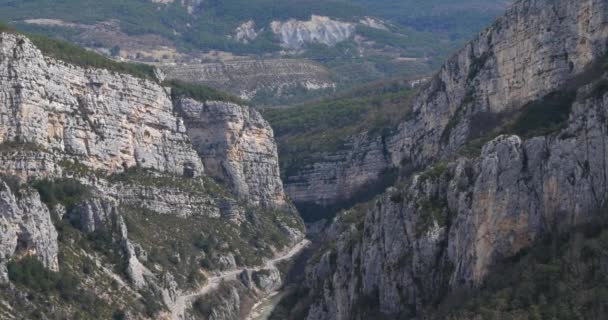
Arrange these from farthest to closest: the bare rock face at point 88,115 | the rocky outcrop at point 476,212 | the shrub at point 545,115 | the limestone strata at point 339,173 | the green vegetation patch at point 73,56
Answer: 1. the limestone strata at point 339,173
2. the green vegetation patch at point 73,56
3. the bare rock face at point 88,115
4. the shrub at point 545,115
5. the rocky outcrop at point 476,212

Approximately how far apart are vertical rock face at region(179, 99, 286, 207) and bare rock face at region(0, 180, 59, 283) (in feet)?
135

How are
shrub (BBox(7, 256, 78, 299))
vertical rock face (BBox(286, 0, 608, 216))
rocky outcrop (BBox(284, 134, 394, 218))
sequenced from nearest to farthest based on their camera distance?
shrub (BBox(7, 256, 78, 299)) → vertical rock face (BBox(286, 0, 608, 216)) → rocky outcrop (BBox(284, 134, 394, 218))

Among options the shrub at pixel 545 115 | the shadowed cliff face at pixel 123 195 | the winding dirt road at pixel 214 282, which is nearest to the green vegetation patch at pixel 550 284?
the shrub at pixel 545 115

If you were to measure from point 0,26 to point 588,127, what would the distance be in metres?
56.4

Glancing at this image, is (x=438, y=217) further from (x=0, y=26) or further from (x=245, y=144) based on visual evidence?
(x=245, y=144)

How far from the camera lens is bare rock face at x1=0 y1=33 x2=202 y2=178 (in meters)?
146

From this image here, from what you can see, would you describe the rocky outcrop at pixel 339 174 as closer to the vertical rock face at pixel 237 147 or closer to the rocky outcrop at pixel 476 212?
the vertical rock face at pixel 237 147

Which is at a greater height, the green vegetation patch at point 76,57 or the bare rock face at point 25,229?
the green vegetation patch at point 76,57

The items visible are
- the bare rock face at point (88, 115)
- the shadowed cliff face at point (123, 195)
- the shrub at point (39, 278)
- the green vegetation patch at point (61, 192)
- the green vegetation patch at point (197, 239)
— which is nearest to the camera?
the shrub at point (39, 278)

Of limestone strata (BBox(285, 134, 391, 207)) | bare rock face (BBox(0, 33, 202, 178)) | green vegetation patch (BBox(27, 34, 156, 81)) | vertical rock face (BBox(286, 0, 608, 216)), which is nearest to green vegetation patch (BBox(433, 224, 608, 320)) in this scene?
vertical rock face (BBox(286, 0, 608, 216))

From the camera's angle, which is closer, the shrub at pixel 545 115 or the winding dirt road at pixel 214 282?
the shrub at pixel 545 115

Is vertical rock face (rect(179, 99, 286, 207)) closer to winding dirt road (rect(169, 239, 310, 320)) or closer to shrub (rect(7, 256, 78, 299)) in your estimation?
winding dirt road (rect(169, 239, 310, 320))

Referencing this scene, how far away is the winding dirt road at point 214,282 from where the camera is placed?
14362cm

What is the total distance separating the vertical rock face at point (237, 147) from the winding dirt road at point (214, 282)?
260 inches
